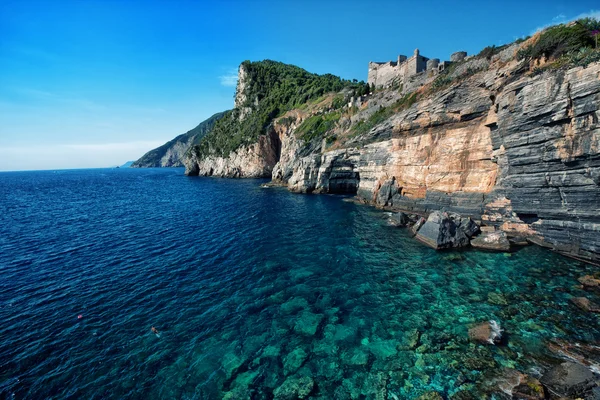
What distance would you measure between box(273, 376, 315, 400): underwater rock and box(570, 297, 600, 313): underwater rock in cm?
1701

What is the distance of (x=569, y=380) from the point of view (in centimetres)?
1068

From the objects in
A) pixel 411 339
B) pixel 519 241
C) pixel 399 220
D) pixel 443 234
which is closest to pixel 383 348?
pixel 411 339

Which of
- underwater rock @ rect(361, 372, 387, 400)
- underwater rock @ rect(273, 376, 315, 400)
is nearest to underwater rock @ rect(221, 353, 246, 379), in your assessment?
underwater rock @ rect(273, 376, 315, 400)

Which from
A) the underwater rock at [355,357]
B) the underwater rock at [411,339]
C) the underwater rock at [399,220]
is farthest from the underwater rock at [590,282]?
the underwater rock at [399,220]

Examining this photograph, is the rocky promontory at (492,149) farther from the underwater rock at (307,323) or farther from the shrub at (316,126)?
the underwater rock at (307,323)

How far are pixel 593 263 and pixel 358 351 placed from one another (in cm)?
2182

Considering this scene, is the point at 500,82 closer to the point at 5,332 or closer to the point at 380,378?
the point at 380,378

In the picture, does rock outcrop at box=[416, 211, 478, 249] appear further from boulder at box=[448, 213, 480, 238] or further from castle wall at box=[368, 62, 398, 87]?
castle wall at box=[368, 62, 398, 87]

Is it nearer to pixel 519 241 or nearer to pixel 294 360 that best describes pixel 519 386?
pixel 294 360

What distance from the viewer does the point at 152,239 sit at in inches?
1225

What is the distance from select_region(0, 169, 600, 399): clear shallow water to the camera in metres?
12.1

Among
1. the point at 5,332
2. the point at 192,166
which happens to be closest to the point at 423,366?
the point at 5,332

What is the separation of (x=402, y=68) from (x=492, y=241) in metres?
51.4

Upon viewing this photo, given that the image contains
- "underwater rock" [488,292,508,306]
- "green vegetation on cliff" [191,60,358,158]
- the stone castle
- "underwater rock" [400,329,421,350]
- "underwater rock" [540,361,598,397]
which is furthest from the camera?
"green vegetation on cliff" [191,60,358,158]
